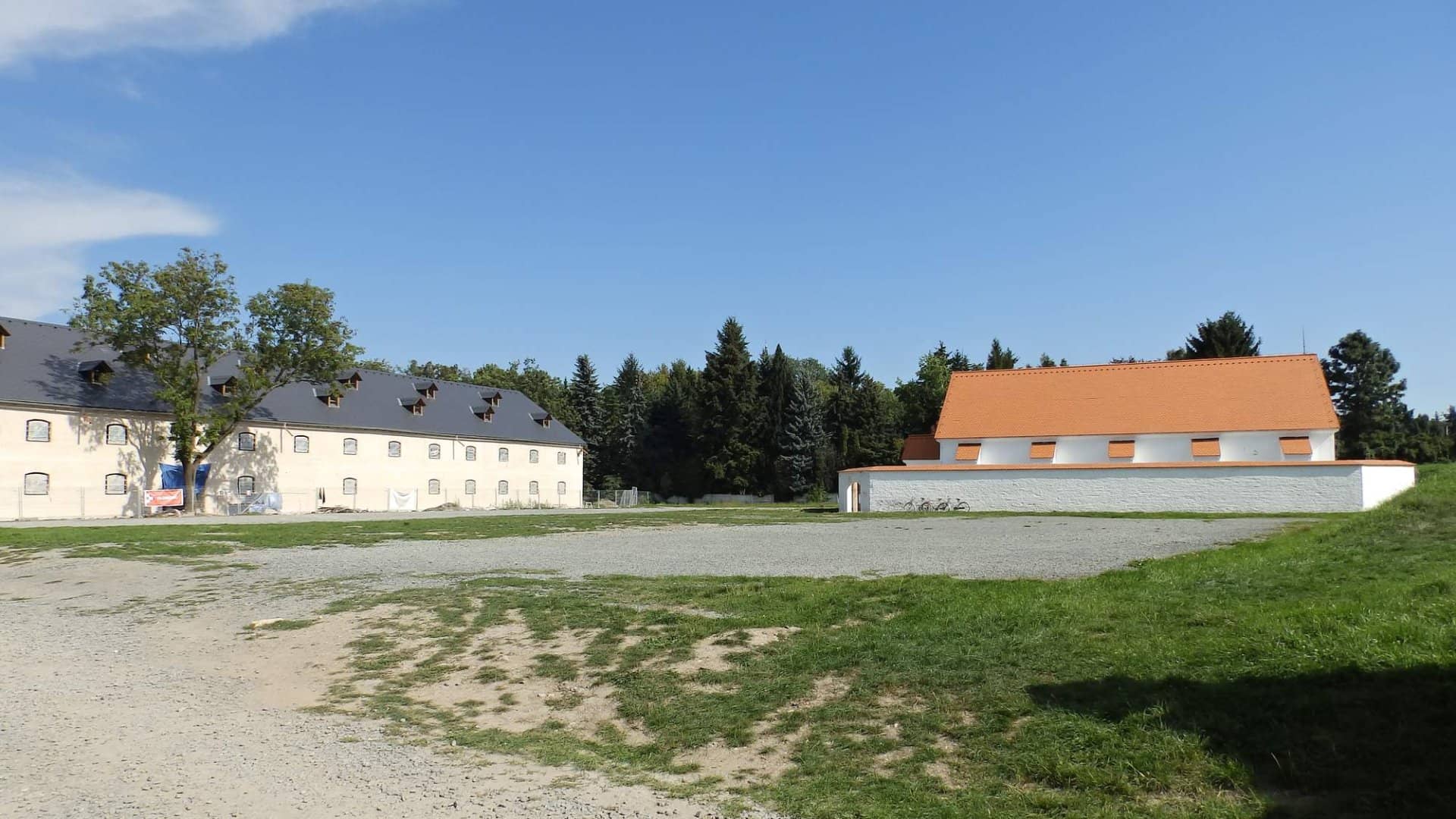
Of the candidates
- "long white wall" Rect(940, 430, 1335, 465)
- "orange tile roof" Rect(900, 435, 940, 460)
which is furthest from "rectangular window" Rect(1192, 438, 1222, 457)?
"orange tile roof" Rect(900, 435, 940, 460)

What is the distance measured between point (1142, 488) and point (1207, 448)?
8280mm

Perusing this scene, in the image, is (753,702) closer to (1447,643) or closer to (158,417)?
(1447,643)

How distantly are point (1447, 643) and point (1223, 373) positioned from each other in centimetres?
4557

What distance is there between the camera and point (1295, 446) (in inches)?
1698

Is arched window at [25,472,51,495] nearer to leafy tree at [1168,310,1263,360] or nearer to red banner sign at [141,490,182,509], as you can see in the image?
red banner sign at [141,490,182,509]

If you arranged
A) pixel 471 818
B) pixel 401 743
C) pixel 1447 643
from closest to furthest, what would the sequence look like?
pixel 471 818 < pixel 1447 643 < pixel 401 743

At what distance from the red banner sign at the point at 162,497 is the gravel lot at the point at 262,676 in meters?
26.1

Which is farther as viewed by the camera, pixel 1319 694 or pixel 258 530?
pixel 258 530

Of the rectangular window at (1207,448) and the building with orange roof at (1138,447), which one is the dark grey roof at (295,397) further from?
the rectangular window at (1207,448)

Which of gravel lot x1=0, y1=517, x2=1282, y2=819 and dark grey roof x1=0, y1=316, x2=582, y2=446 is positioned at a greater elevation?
dark grey roof x1=0, y1=316, x2=582, y2=446

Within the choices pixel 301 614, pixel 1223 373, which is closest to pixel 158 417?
pixel 301 614

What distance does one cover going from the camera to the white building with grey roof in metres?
42.2

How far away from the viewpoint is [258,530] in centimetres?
3036

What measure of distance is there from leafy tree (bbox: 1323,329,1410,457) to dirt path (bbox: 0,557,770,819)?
8213 cm
